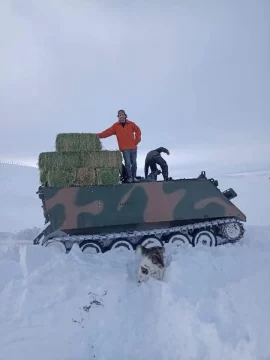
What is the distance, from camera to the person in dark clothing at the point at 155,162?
9500 mm

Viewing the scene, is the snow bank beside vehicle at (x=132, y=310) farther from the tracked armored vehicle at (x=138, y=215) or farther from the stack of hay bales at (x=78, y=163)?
the stack of hay bales at (x=78, y=163)

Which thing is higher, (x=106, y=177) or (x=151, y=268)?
(x=106, y=177)

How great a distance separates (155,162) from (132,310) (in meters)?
5.22

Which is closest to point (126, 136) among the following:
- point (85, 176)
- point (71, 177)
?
point (85, 176)

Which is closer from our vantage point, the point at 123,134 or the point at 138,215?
the point at 138,215

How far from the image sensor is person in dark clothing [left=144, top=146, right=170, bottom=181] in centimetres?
950

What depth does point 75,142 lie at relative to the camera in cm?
835

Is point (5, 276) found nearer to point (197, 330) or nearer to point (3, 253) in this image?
point (3, 253)

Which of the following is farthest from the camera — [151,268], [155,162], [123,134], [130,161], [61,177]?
[155,162]

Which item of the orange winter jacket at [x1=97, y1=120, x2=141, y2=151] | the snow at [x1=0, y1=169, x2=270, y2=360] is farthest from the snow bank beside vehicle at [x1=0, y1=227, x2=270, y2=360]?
the orange winter jacket at [x1=97, y1=120, x2=141, y2=151]

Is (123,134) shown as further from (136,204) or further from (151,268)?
(151,268)

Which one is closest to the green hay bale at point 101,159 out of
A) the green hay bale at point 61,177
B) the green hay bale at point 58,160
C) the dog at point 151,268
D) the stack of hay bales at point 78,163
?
the stack of hay bales at point 78,163

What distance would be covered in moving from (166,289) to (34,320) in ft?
6.15

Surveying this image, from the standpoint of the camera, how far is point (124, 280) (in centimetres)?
603
